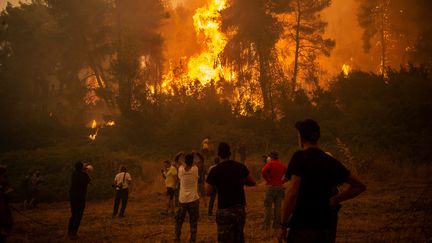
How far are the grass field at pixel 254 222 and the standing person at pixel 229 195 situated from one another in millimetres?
3037

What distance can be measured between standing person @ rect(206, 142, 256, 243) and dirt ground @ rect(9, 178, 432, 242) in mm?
3037

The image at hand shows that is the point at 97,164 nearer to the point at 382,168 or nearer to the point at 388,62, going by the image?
the point at 382,168

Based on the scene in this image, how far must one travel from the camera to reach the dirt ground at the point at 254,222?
951 centimetres

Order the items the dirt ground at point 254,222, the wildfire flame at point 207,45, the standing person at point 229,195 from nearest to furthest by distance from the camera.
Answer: the standing person at point 229,195
the dirt ground at point 254,222
the wildfire flame at point 207,45

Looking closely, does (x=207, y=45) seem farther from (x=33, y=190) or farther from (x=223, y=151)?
(x=223, y=151)

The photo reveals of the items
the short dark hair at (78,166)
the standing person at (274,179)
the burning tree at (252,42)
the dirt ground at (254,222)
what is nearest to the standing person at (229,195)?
the dirt ground at (254,222)

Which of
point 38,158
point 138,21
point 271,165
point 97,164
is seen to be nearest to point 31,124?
point 38,158

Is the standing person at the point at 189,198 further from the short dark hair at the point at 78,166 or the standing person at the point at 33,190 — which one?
the standing person at the point at 33,190

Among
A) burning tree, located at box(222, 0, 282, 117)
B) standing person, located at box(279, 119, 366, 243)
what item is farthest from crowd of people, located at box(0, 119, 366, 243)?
Result: burning tree, located at box(222, 0, 282, 117)

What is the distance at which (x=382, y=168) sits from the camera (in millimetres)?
20484

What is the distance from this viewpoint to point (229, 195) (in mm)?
6113

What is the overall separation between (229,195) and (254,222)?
6063 mm

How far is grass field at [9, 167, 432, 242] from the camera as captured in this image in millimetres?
9516

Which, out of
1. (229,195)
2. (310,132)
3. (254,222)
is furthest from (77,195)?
(310,132)
